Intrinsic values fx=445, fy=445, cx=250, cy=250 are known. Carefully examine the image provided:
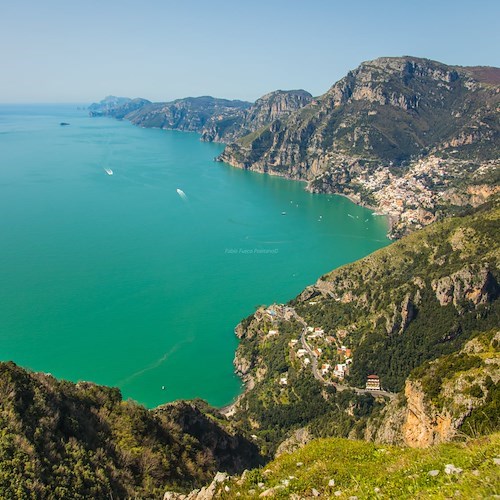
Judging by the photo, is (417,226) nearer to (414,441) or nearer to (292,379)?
(292,379)

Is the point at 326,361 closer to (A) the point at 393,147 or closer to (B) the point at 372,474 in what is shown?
(B) the point at 372,474

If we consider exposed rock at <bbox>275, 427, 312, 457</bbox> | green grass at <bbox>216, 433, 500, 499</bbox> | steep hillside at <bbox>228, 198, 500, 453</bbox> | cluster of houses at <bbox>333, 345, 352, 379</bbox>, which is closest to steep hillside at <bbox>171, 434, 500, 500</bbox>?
green grass at <bbox>216, 433, 500, 499</bbox>

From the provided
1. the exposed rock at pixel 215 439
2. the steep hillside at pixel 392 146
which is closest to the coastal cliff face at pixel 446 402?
the exposed rock at pixel 215 439

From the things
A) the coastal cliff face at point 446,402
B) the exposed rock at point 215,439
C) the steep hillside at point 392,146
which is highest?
the steep hillside at point 392,146

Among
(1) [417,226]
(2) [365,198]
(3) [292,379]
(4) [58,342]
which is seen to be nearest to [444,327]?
(3) [292,379]

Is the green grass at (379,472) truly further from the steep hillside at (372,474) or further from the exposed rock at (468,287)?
the exposed rock at (468,287)

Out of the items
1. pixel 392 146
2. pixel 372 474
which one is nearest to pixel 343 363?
pixel 372 474
